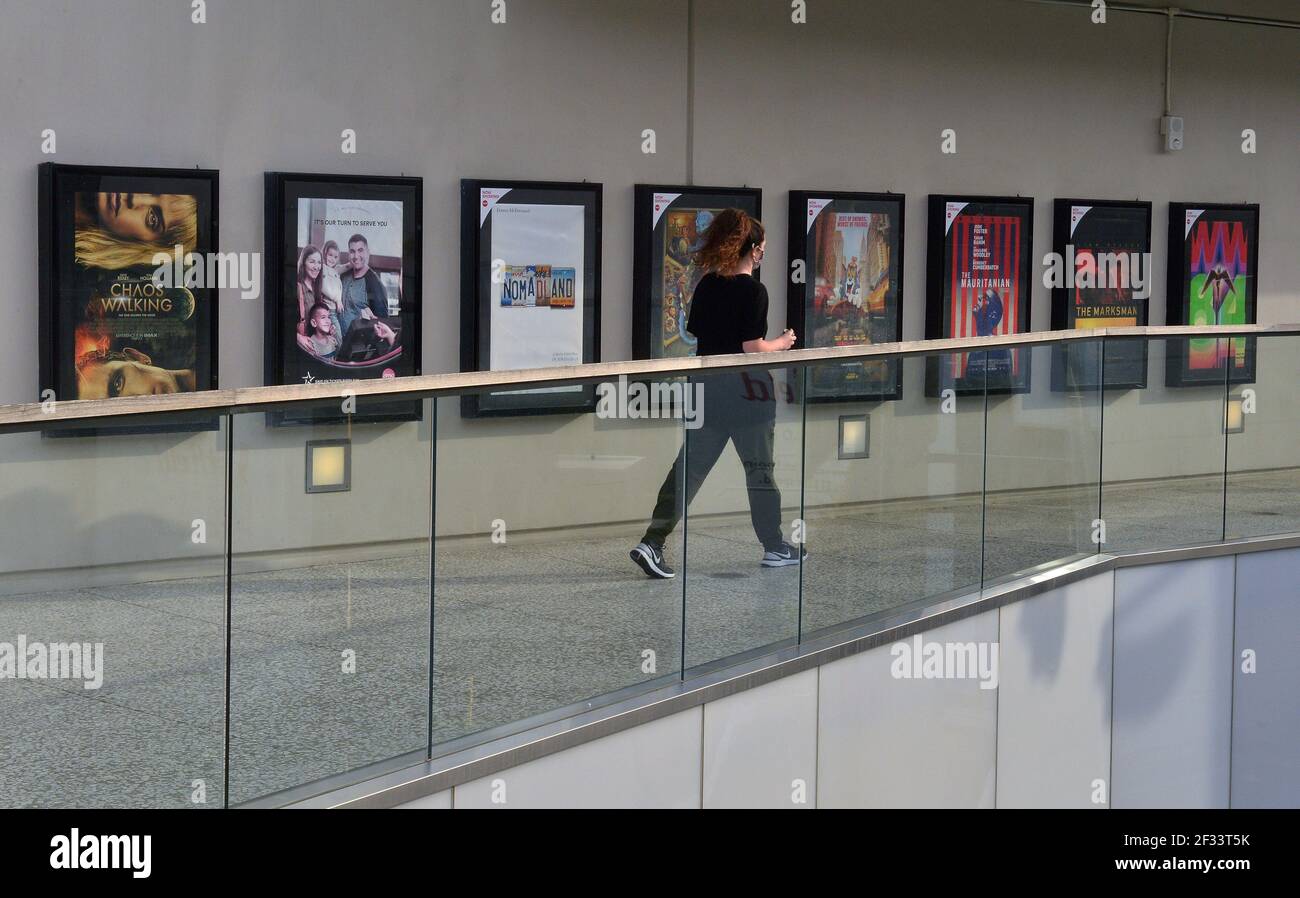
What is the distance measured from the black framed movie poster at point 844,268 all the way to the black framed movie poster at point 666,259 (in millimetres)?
731

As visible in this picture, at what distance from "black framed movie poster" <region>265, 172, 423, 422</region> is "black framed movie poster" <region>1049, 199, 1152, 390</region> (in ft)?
17.7

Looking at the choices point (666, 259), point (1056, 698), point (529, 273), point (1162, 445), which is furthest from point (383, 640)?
point (1162, 445)

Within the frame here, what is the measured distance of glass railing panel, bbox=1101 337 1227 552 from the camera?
908cm

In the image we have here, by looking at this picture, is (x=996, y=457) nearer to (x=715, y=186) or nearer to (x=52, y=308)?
(x=715, y=186)

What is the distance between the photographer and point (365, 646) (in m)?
4.88

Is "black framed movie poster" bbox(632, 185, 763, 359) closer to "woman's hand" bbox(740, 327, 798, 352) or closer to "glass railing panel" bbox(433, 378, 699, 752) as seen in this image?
"woman's hand" bbox(740, 327, 798, 352)

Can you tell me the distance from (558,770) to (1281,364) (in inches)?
248

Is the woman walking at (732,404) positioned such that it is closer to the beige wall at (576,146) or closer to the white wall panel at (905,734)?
the beige wall at (576,146)

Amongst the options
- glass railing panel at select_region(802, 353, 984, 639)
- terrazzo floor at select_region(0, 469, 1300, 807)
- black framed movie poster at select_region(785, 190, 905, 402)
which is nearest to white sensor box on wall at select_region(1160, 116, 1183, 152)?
black framed movie poster at select_region(785, 190, 905, 402)

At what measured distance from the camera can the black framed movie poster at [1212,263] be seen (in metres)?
12.4

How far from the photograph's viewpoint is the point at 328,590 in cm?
466

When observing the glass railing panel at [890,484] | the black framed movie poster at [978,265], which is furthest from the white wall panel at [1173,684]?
the black framed movie poster at [978,265]

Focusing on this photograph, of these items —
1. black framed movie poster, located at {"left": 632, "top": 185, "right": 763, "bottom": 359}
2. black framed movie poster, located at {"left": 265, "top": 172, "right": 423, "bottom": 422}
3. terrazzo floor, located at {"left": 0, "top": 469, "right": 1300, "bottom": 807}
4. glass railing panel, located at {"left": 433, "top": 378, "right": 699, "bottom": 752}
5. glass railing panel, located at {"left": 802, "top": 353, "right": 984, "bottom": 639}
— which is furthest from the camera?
black framed movie poster, located at {"left": 632, "top": 185, "right": 763, "bottom": 359}
